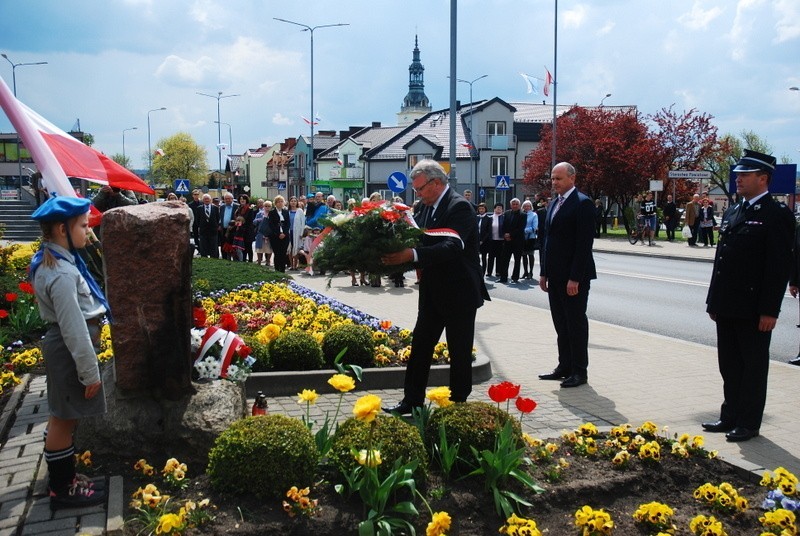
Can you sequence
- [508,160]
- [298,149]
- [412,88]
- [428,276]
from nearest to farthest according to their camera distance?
[428,276], [508,160], [298,149], [412,88]

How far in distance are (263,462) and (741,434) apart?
3.74 m

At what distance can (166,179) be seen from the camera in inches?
3930

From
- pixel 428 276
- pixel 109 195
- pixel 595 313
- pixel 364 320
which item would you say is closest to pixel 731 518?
pixel 428 276

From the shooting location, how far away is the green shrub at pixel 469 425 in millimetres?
4539

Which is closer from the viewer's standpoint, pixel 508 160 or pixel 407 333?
pixel 407 333

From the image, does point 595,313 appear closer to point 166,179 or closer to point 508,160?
point 508,160

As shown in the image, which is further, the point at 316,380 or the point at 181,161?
the point at 181,161

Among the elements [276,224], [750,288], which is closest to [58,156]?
[750,288]

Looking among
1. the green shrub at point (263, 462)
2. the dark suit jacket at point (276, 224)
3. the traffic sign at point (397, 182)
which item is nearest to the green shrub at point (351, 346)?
the green shrub at point (263, 462)

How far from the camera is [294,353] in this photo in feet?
24.0

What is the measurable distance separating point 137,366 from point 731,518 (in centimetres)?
381

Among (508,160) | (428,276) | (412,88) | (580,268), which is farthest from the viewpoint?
(412,88)

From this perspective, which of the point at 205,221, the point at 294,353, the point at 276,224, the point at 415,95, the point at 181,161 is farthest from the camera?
the point at 415,95

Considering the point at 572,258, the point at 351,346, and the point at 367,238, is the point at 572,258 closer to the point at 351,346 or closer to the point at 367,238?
the point at 351,346
